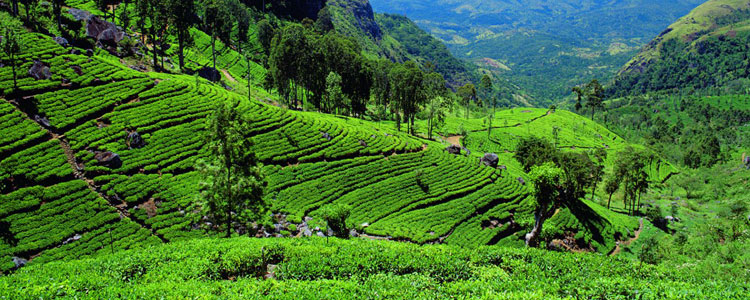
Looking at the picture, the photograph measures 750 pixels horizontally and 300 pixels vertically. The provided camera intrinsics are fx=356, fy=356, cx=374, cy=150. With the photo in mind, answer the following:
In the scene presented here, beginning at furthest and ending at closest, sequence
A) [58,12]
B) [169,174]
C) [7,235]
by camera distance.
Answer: [58,12]
[169,174]
[7,235]

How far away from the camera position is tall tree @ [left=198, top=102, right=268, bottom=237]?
1241 inches

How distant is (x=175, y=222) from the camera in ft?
138

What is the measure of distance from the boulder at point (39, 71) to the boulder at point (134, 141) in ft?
67.5

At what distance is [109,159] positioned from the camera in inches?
1800

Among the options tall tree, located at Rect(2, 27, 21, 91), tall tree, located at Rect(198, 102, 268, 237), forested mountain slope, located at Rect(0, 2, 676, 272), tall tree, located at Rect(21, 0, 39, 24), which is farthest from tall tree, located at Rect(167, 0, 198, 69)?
tall tree, located at Rect(198, 102, 268, 237)

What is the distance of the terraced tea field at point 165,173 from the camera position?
1553 inches

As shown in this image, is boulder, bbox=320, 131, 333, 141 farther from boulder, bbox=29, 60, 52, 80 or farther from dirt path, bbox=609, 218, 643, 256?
dirt path, bbox=609, 218, 643, 256

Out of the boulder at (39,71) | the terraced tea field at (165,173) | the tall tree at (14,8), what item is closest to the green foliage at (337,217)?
the terraced tea field at (165,173)

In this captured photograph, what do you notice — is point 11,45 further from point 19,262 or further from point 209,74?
point 209,74

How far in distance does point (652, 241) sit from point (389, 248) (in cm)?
5351

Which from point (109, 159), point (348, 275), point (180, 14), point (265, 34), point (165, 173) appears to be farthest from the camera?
point (265, 34)

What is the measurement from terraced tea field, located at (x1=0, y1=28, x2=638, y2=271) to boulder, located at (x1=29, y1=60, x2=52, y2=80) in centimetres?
91

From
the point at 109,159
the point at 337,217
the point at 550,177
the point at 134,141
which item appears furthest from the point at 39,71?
the point at 550,177

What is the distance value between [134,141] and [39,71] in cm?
2320
